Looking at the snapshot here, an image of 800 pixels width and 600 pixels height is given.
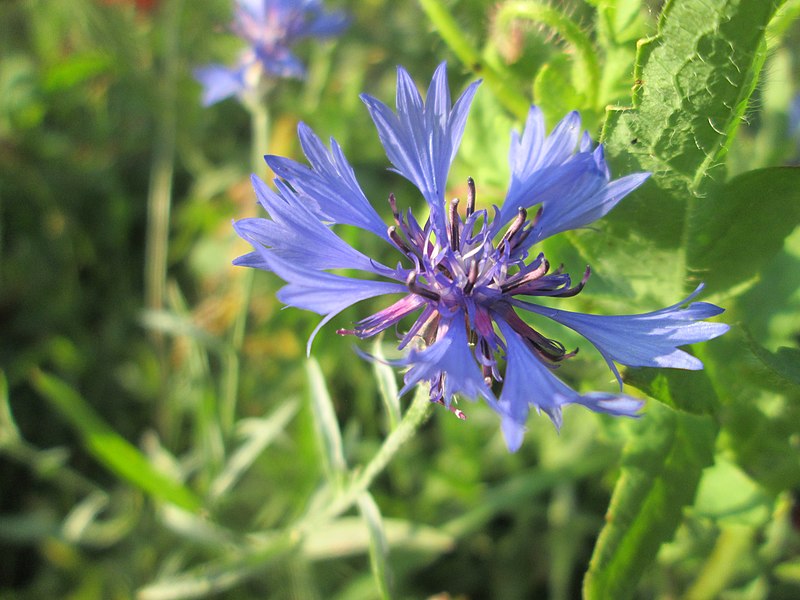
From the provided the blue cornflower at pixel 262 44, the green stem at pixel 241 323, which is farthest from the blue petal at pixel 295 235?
the blue cornflower at pixel 262 44

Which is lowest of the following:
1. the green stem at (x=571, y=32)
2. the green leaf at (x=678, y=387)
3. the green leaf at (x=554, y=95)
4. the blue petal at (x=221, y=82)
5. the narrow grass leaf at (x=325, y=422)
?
the narrow grass leaf at (x=325, y=422)

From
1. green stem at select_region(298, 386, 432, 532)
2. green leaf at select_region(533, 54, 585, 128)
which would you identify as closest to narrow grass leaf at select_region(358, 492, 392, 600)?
green stem at select_region(298, 386, 432, 532)

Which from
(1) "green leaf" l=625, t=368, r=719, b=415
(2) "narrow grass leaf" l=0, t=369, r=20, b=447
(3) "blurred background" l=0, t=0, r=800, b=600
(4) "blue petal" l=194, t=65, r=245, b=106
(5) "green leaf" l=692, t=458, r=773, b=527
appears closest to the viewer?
(1) "green leaf" l=625, t=368, r=719, b=415

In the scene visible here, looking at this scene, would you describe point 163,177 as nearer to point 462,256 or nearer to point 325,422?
point 325,422

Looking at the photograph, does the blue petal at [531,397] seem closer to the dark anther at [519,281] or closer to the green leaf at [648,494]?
the dark anther at [519,281]

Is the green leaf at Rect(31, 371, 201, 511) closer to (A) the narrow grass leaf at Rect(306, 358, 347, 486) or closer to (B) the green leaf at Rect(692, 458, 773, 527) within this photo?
(A) the narrow grass leaf at Rect(306, 358, 347, 486)

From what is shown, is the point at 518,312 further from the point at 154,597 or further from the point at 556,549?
the point at 154,597
